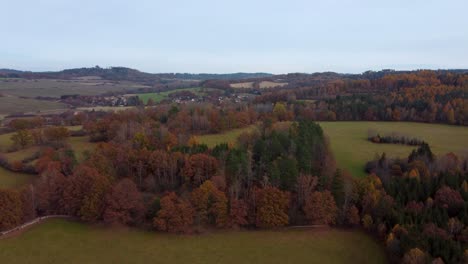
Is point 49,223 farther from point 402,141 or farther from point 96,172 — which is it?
point 402,141

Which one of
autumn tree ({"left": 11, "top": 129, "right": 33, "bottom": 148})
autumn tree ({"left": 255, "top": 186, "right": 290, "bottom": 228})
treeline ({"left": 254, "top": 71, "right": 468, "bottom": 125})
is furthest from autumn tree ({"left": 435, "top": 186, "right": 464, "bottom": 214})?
autumn tree ({"left": 11, "top": 129, "right": 33, "bottom": 148})

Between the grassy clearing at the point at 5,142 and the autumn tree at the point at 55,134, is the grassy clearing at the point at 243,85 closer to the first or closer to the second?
the grassy clearing at the point at 5,142

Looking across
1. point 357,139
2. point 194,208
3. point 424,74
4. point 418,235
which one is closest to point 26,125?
point 194,208

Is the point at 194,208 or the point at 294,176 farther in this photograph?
the point at 294,176

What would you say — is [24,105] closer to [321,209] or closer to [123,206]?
[123,206]

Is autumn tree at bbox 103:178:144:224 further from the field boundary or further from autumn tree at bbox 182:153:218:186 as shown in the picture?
autumn tree at bbox 182:153:218:186

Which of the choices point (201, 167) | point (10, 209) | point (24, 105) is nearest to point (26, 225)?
point (10, 209)
